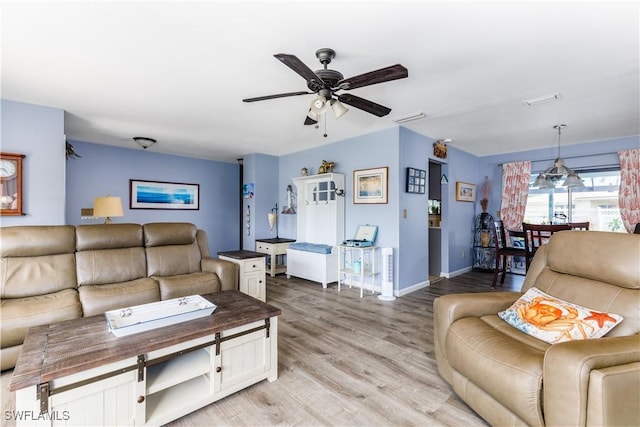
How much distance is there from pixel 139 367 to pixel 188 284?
1481mm

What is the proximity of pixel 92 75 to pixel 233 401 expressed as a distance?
9.58 feet

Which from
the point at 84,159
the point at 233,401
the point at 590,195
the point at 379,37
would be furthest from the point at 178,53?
the point at 590,195

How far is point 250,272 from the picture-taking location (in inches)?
142

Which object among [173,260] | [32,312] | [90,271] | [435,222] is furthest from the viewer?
[435,222]

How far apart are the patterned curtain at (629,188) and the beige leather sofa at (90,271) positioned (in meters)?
5.85

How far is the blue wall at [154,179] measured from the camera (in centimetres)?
502

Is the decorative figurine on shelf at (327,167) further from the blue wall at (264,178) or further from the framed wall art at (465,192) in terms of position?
the framed wall art at (465,192)

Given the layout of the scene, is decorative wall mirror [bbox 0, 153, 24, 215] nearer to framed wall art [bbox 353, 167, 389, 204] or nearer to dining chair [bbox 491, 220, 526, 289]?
framed wall art [bbox 353, 167, 389, 204]

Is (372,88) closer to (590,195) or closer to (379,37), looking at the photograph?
(379,37)

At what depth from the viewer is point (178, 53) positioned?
7.25ft

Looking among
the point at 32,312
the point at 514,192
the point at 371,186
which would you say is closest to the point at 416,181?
the point at 371,186

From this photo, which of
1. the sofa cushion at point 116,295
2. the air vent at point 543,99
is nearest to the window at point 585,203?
the air vent at point 543,99

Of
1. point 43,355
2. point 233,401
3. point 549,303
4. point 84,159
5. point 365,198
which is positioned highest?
point 84,159

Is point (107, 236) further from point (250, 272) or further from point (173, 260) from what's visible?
point (250, 272)
